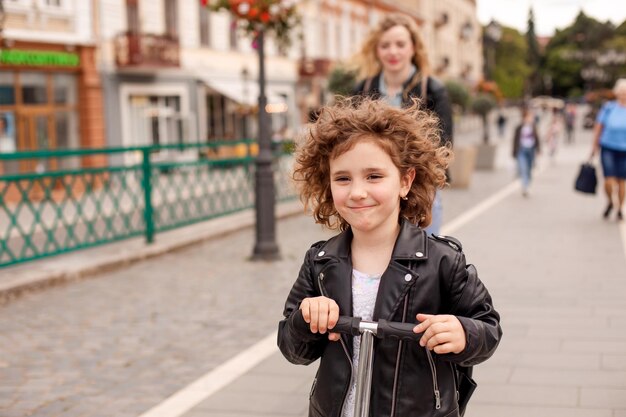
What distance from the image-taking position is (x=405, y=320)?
234cm

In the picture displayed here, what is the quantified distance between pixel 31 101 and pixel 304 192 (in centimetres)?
2022

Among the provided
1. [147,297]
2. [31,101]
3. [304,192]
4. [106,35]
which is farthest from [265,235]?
[106,35]

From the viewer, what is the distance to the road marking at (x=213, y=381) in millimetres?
4547

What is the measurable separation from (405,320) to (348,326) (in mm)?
263

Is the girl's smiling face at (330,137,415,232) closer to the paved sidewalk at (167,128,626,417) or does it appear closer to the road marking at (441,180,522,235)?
the paved sidewalk at (167,128,626,417)

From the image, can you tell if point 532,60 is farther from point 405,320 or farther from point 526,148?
point 405,320

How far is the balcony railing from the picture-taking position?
24625 millimetres

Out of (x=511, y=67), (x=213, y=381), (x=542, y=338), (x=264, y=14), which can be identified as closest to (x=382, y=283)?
(x=213, y=381)

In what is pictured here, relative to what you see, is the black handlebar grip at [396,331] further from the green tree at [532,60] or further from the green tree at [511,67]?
the green tree at [511,67]

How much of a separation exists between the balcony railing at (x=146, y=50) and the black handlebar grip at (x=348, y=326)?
76.3 feet

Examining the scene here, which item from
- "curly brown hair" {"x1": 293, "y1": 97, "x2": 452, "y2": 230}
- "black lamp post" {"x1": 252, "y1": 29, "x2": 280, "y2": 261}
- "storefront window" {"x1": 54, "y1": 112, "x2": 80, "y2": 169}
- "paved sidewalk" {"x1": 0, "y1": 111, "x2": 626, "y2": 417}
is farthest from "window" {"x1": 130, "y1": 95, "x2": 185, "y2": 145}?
"curly brown hair" {"x1": 293, "y1": 97, "x2": 452, "y2": 230}

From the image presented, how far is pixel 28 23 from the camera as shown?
69.7 ft

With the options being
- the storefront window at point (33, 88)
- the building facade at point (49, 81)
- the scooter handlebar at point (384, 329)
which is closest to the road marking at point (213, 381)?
the scooter handlebar at point (384, 329)

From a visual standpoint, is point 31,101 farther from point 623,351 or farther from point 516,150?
point 623,351
